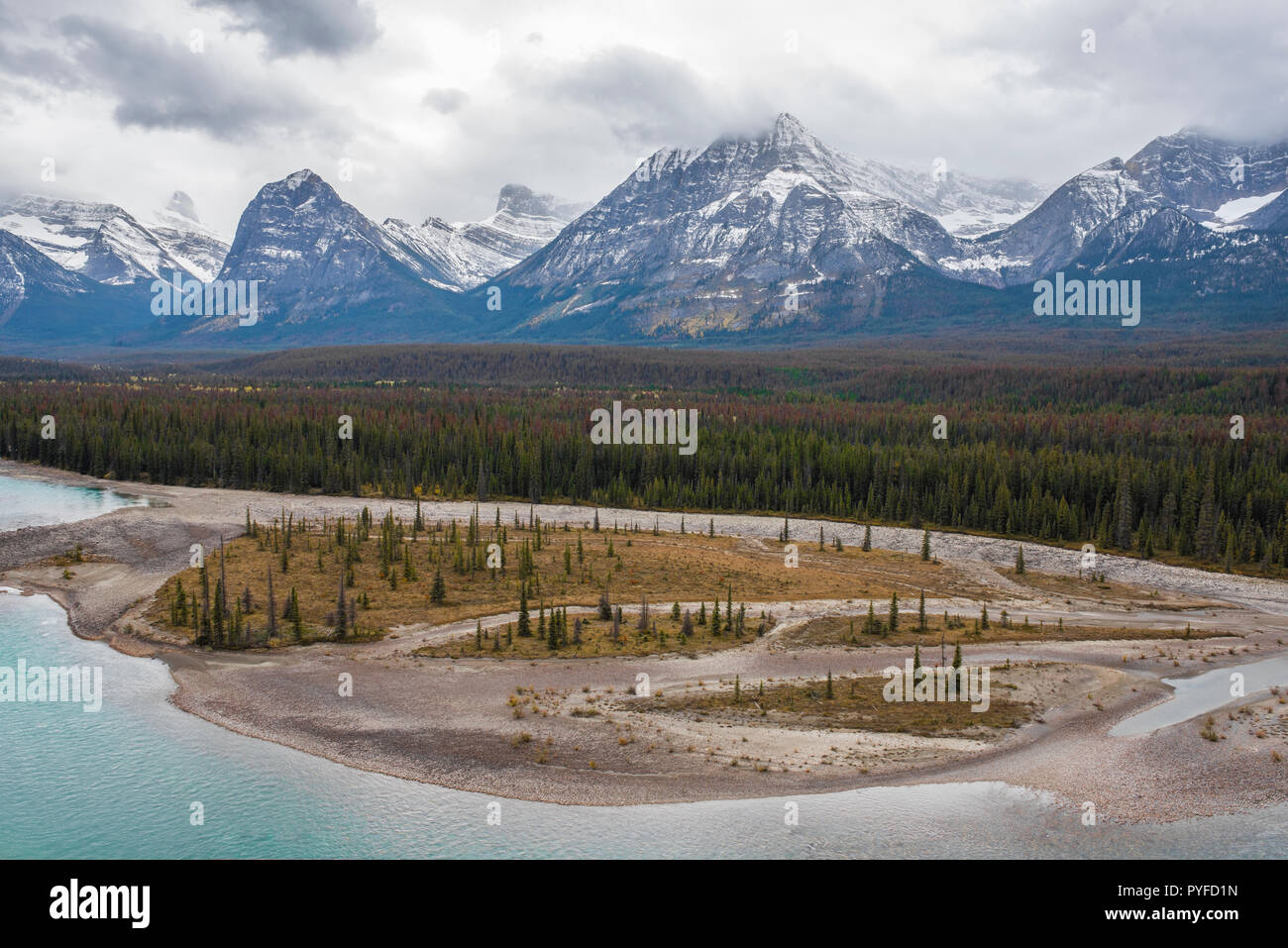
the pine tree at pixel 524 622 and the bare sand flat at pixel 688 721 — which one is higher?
the pine tree at pixel 524 622

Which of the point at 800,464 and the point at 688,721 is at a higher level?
the point at 800,464

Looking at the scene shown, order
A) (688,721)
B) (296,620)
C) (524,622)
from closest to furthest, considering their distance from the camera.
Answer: (688,721), (296,620), (524,622)

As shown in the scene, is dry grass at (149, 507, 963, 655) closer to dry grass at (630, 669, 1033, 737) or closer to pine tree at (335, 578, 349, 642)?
pine tree at (335, 578, 349, 642)

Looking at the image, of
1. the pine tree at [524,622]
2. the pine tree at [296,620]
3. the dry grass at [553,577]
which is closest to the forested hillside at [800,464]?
the dry grass at [553,577]

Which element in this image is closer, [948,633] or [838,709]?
[838,709]

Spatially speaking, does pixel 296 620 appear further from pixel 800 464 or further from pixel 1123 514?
pixel 800 464

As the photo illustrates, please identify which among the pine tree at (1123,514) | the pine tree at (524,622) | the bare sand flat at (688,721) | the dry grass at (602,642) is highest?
the pine tree at (1123,514)

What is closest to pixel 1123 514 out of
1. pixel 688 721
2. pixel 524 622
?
pixel 524 622

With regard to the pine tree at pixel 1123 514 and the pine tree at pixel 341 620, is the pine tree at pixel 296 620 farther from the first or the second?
the pine tree at pixel 1123 514

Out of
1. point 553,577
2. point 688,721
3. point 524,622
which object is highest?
point 553,577

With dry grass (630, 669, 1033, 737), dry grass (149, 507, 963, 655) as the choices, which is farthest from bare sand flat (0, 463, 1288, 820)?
dry grass (149, 507, 963, 655)
